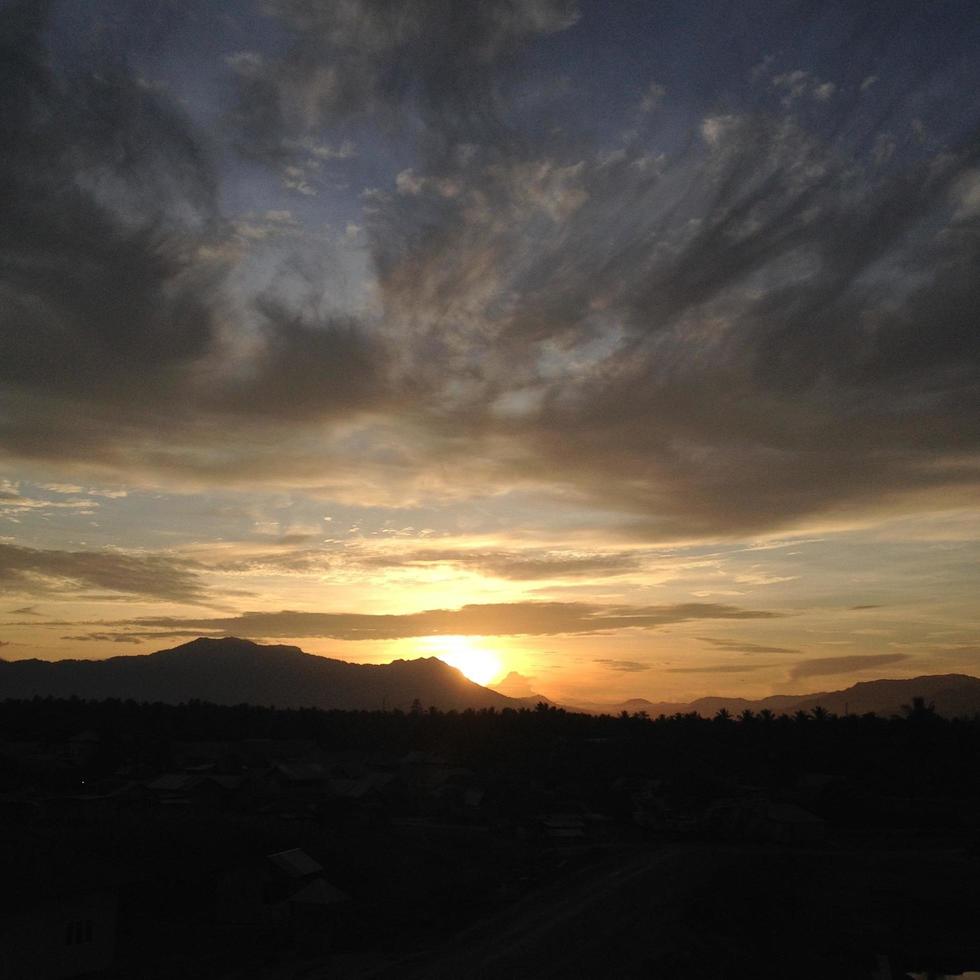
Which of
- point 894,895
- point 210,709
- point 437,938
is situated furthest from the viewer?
point 210,709

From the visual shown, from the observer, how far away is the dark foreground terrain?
109 feet

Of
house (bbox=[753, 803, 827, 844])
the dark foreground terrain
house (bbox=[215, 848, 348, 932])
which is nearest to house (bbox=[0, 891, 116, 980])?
the dark foreground terrain

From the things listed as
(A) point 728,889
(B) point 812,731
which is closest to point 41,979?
(A) point 728,889

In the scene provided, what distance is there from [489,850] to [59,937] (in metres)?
40.2

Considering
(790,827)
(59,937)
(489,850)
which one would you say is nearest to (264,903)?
(59,937)

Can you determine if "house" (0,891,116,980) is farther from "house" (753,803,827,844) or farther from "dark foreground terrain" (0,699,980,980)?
"house" (753,803,827,844)

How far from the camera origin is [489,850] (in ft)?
203

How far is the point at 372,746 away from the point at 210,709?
34601mm

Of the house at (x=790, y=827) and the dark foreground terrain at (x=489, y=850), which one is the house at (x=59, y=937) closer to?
the dark foreground terrain at (x=489, y=850)

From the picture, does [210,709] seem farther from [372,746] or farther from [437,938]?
[437,938]

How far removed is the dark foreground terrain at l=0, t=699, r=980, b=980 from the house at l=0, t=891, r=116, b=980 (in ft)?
0.25

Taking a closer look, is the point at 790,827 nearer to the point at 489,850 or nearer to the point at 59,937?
the point at 489,850

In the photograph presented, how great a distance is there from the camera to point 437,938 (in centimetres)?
3844

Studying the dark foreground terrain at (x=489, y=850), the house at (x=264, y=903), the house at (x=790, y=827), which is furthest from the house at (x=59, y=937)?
the house at (x=790, y=827)
